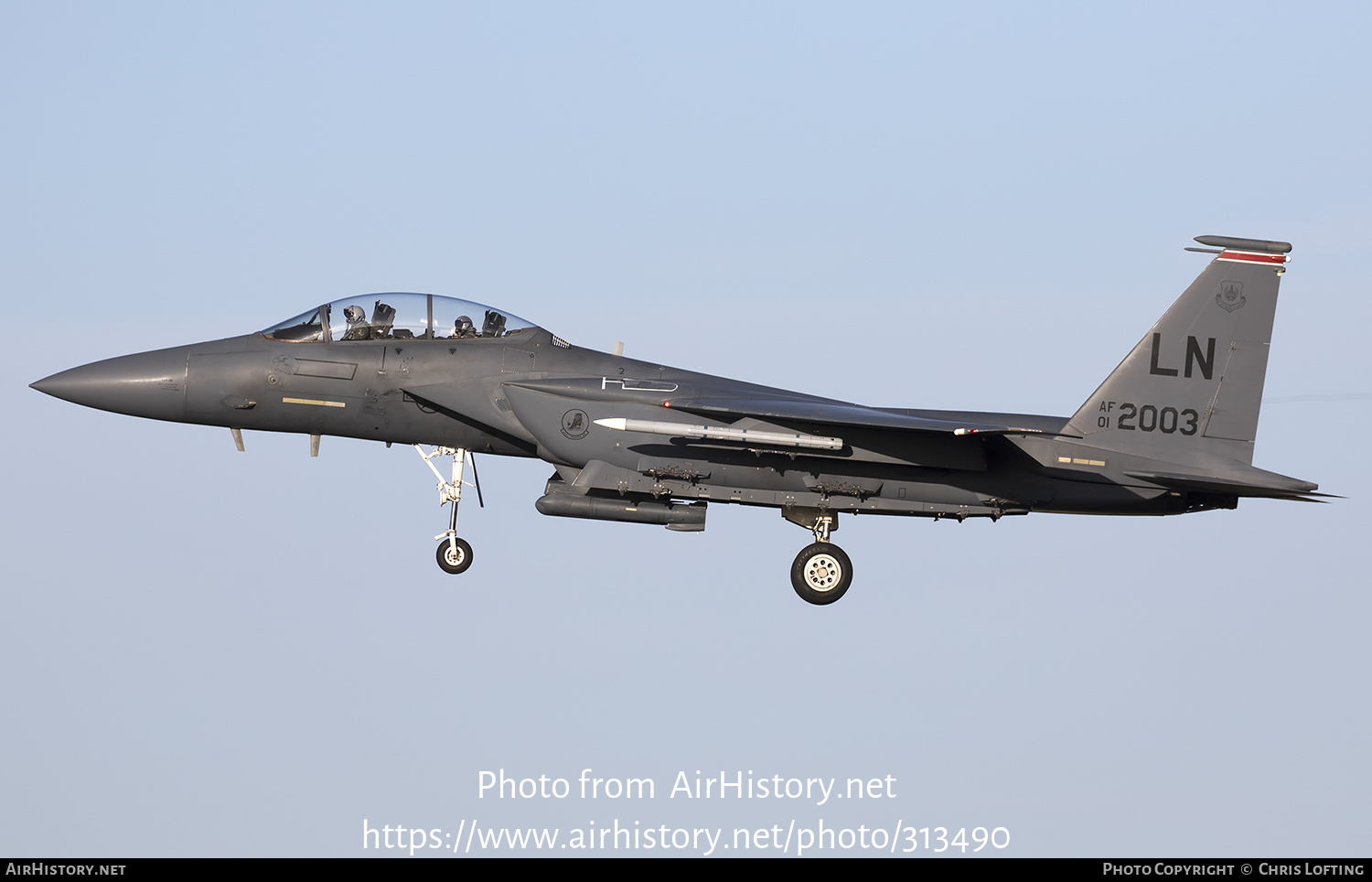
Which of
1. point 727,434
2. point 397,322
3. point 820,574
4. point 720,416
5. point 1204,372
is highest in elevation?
point 1204,372

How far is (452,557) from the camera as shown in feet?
66.4

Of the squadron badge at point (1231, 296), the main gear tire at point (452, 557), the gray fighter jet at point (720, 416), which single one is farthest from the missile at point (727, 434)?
the squadron badge at point (1231, 296)

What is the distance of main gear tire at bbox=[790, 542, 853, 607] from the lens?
1973 cm

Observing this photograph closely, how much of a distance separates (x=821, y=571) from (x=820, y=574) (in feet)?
0.11

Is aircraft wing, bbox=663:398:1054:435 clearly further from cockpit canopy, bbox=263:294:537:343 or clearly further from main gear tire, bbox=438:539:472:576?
main gear tire, bbox=438:539:472:576

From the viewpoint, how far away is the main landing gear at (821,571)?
19.7 m

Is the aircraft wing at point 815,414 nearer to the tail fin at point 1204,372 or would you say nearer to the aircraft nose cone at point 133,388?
the tail fin at point 1204,372

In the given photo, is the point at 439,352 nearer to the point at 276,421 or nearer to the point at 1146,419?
the point at 276,421

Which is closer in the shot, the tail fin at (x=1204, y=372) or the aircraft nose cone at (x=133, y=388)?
the tail fin at (x=1204, y=372)

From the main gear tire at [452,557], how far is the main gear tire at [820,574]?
398cm

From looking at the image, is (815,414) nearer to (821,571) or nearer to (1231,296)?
(821,571)

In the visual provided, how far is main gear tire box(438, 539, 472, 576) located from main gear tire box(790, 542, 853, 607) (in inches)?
157

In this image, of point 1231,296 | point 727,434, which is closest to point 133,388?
point 727,434

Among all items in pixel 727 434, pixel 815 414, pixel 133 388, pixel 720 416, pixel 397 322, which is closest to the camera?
pixel 727 434
